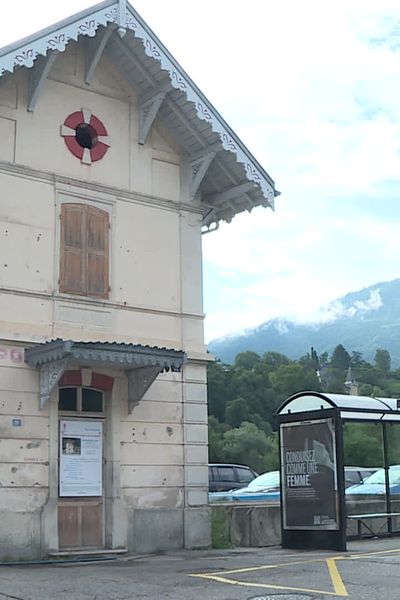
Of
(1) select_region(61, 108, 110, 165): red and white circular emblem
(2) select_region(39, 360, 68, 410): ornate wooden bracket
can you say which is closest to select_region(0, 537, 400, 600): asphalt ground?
(2) select_region(39, 360, 68, 410): ornate wooden bracket

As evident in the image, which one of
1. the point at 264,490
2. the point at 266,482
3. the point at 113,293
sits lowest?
the point at 264,490

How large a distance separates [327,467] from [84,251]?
613cm

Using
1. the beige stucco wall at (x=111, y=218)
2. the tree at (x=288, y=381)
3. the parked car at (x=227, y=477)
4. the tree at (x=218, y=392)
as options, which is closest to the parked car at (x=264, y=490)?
the parked car at (x=227, y=477)

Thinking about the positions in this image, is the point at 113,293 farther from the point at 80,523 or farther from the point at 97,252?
the point at 80,523

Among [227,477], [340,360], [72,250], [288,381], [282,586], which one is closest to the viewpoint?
[282,586]

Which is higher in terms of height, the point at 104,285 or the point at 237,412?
the point at 237,412

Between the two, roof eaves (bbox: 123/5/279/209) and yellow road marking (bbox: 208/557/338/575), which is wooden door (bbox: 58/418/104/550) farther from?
roof eaves (bbox: 123/5/279/209)

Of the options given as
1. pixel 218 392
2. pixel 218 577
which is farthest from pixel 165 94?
pixel 218 392

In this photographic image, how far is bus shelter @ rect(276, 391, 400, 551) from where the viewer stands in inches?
641

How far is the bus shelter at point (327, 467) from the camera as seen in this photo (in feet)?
53.4

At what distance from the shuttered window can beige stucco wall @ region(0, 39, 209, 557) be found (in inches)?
6.3

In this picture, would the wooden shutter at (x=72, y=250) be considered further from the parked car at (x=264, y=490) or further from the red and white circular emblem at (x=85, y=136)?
the parked car at (x=264, y=490)

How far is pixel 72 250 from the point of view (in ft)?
54.0

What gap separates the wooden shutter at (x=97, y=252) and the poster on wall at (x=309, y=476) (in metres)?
4.71
